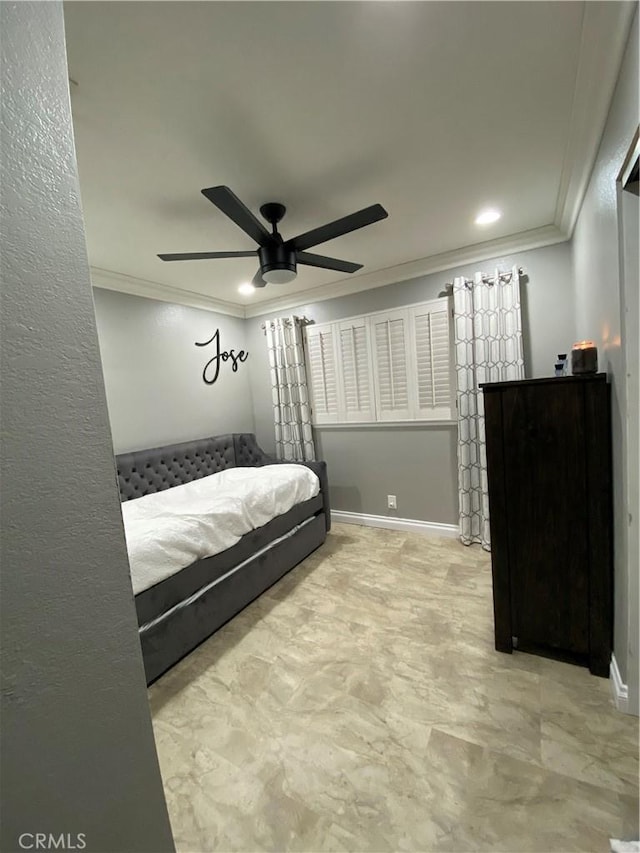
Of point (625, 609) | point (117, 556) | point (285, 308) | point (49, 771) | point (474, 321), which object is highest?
point (285, 308)

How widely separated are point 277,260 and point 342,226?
43cm

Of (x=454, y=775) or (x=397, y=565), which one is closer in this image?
(x=454, y=775)

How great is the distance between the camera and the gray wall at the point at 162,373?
9.77 feet

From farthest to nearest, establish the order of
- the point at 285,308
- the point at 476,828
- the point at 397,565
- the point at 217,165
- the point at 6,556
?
the point at 285,308 → the point at 397,565 → the point at 217,165 → the point at 476,828 → the point at 6,556

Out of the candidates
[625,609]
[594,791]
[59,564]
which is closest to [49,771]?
[59,564]

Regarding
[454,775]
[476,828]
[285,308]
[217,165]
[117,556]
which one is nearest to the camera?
[117,556]

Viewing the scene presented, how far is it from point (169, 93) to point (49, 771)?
6.42 ft

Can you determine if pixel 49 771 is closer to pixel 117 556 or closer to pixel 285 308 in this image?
pixel 117 556

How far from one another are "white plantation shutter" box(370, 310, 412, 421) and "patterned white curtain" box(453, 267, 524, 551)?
1.67 feet

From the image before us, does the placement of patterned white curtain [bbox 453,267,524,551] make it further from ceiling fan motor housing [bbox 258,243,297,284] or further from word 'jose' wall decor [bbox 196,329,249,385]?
word 'jose' wall decor [bbox 196,329,249,385]

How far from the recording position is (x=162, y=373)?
3.35 metres

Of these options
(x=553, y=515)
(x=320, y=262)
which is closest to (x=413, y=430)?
(x=553, y=515)

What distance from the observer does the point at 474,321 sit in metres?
2.88
